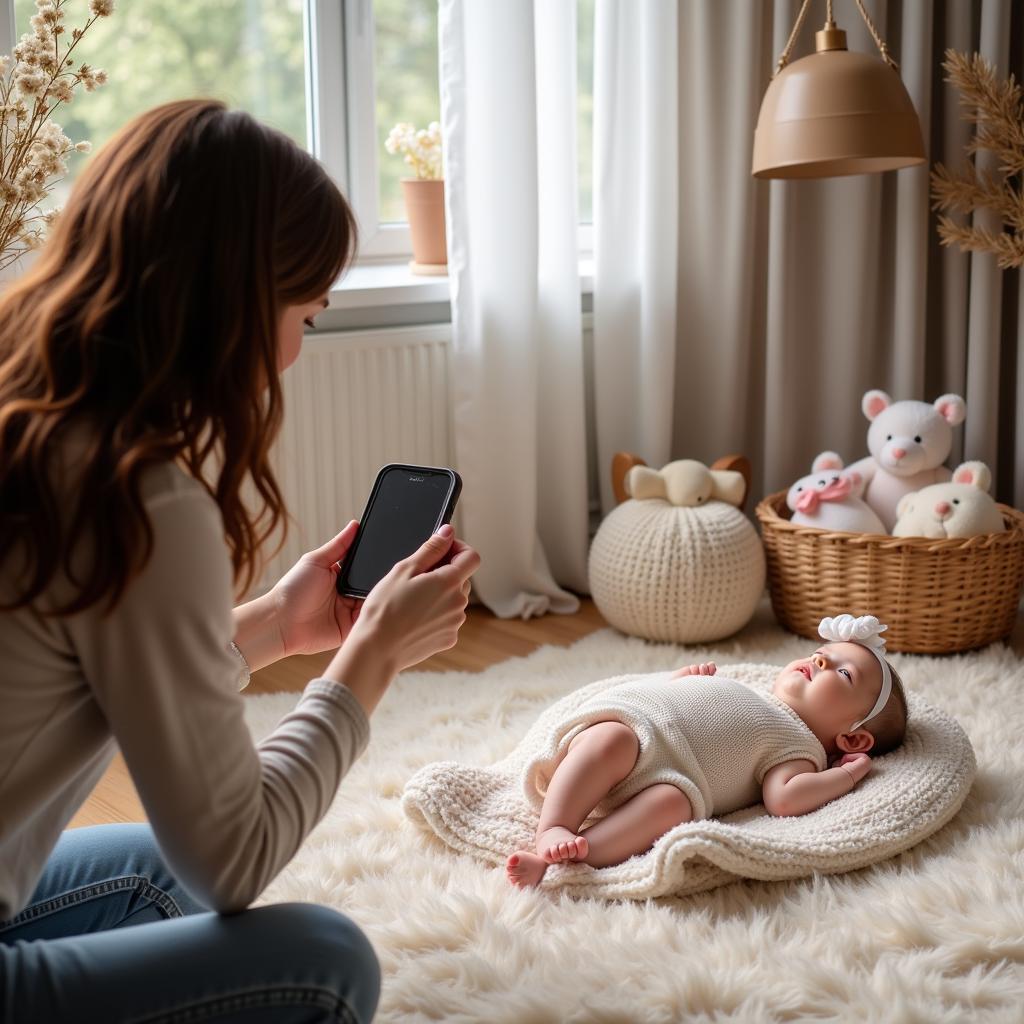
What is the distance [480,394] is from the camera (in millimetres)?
2777

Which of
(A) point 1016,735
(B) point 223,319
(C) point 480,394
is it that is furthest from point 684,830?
(C) point 480,394

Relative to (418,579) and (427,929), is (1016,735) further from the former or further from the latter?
(418,579)

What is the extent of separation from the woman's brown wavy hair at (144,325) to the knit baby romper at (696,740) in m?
0.89

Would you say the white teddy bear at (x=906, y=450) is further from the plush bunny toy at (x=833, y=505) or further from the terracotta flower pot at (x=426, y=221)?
the terracotta flower pot at (x=426, y=221)

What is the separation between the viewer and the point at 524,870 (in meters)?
1.61

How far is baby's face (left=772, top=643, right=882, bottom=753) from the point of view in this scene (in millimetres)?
1860

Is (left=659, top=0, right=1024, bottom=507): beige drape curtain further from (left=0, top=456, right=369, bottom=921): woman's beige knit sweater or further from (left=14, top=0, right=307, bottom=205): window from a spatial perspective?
(left=0, top=456, right=369, bottom=921): woman's beige knit sweater

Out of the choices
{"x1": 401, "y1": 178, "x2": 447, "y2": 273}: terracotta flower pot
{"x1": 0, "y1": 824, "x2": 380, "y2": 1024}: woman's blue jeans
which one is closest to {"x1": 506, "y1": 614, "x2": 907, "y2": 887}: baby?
{"x1": 0, "y1": 824, "x2": 380, "y2": 1024}: woman's blue jeans

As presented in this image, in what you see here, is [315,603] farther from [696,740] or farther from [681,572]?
[681,572]

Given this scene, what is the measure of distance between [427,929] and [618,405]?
5.79 ft

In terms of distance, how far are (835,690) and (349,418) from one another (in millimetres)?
1270

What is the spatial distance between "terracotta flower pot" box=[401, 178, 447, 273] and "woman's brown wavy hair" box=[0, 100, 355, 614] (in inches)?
79.6

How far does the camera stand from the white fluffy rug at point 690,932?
4.44 ft

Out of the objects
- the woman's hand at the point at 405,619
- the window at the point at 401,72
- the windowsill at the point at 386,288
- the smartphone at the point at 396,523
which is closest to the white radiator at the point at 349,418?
the windowsill at the point at 386,288
